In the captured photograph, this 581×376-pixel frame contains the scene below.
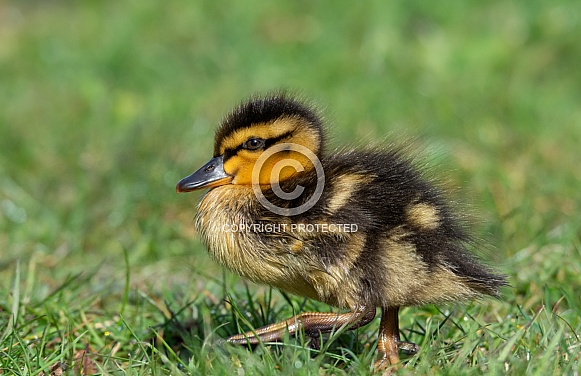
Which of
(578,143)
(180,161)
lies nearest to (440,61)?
(578,143)

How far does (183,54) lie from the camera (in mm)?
8445

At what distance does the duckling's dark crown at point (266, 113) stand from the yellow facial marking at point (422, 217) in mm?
485

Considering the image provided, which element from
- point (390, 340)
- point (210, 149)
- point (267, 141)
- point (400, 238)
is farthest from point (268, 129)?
point (210, 149)

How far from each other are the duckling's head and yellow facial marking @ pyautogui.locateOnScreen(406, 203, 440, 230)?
41 cm

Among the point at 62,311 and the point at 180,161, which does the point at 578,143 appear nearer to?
the point at 180,161

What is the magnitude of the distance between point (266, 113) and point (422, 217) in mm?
677

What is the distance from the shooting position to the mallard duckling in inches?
117

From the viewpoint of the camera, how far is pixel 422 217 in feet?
10.0

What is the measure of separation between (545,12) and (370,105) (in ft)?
7.96

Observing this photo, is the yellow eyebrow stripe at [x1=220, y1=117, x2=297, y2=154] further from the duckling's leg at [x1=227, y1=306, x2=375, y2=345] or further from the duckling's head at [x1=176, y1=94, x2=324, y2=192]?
the duckling's leg at [x1=227, y1=306, x2=375, y2=345]

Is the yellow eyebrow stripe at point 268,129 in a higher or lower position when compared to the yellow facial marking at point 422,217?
higher

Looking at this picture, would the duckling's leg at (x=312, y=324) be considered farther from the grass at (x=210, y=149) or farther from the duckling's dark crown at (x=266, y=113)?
the duckling's dark crown at (x=266, y=113)

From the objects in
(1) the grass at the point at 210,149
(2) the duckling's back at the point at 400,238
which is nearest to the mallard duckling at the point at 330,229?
(2) the duckling's back at the point at 400,238

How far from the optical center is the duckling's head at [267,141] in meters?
3.19
